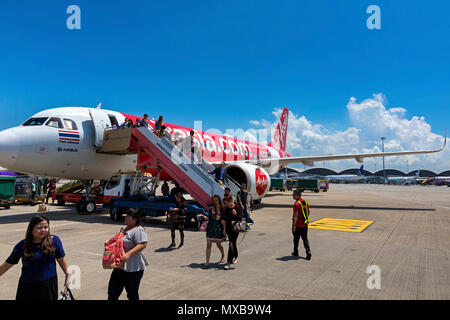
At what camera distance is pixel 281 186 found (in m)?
41.2

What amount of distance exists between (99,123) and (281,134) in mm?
22136

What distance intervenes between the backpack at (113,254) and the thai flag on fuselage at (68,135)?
10111 mm

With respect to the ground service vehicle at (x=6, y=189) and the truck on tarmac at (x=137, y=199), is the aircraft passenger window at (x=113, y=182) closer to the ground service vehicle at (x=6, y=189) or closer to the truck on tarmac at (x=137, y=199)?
the truck on tarmac at (x=137, y=199)

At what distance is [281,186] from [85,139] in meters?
32.2

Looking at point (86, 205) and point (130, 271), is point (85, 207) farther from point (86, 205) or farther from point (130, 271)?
point (130, 271)

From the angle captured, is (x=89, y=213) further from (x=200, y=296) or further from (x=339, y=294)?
(x=339, y=294)

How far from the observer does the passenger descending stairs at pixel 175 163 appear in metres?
11.0

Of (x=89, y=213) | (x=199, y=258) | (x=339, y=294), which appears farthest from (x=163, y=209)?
(x=339, y=294)

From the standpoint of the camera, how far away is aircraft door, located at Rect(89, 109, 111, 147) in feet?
42.2

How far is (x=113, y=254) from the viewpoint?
3.29 meters

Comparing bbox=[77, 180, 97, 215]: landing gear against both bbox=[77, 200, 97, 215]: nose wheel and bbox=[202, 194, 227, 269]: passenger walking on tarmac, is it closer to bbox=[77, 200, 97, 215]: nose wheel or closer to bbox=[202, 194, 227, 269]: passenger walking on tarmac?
bbox=[77, 200, 97, 215]: nose wheel
